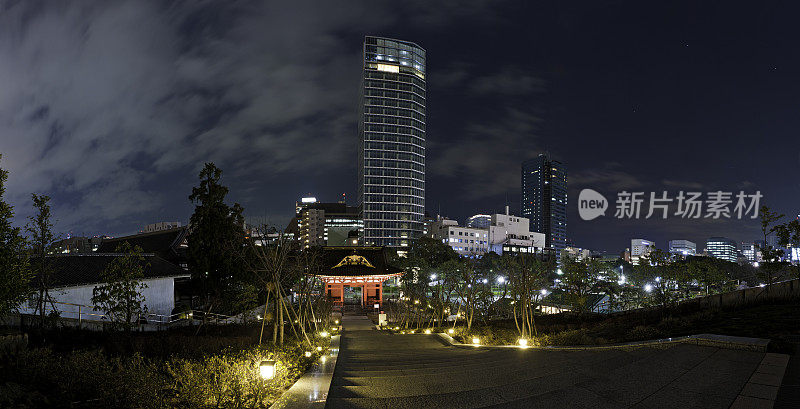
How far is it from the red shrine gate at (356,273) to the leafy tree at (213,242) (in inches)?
660

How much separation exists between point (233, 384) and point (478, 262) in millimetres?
59365

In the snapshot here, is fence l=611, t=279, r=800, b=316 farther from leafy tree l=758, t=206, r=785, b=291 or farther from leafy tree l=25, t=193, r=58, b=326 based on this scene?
leafy tree l=25, t=193, r=58, b=326

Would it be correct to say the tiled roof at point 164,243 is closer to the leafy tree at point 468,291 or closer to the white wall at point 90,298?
the white wall at point 90,298

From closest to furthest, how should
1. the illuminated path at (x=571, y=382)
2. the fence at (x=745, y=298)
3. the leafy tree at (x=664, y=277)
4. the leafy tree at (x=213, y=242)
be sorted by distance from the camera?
the illuminated path at (x=571, y=382), the fence at (x=745, y=298), the leafy tree at (x=213, y=242), the leafy tree at (x=664, y=277)

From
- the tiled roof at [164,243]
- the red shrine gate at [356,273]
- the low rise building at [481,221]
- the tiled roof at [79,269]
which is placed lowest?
the red shrine gate at [356,273]

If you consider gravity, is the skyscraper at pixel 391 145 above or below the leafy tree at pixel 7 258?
above

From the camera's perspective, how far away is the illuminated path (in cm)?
668

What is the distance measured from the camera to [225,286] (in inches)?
938

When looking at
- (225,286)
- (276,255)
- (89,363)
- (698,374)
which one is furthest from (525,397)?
(225,286)

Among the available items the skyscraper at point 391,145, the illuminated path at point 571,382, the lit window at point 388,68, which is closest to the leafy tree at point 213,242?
the illuminated path at point 571,382

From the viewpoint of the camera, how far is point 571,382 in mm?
7727

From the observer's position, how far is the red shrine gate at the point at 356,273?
135 feet

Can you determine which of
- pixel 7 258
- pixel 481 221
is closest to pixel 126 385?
pixel 7 258

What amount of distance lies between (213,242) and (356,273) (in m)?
18.8
